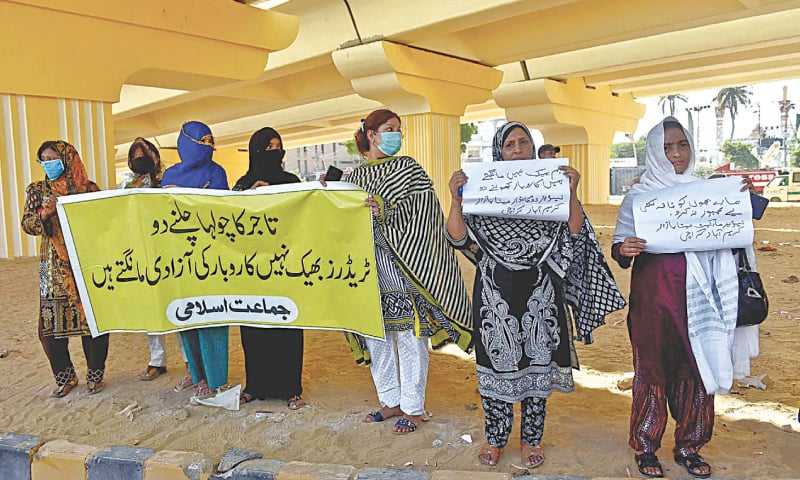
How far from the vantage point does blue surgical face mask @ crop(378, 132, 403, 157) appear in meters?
3.28

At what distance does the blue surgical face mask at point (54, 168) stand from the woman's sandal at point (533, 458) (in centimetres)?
300

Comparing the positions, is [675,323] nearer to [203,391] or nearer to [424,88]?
[203,391]

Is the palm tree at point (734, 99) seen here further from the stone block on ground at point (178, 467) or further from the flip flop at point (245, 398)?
the stone block on ground at point (178, 467)

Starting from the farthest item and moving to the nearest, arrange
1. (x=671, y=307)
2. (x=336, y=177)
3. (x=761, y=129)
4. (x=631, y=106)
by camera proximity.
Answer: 1. (x=761, y=129)
2. (x=631, y=106)
3. (x=336, y=177)
4. (x=671, y=307)

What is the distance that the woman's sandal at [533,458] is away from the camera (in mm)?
2891

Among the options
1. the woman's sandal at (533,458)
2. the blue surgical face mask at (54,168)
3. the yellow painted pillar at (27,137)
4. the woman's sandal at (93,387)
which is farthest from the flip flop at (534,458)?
the yellow painted pillar at (27,137)

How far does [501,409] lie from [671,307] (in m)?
0.83

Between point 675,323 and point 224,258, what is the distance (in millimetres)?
2244

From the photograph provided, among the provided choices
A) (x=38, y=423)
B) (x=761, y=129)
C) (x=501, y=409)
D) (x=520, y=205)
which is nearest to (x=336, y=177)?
(x=520, y=205)

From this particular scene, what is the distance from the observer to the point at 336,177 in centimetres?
370

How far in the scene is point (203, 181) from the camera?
3812 millimetres

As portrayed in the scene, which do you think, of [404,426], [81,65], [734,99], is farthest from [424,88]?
[734,99]

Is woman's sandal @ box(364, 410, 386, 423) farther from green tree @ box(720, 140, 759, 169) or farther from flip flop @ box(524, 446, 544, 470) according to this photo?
green tree @ box(720, 140, 759, 169)

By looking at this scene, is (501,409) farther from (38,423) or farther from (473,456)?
(38,423)
